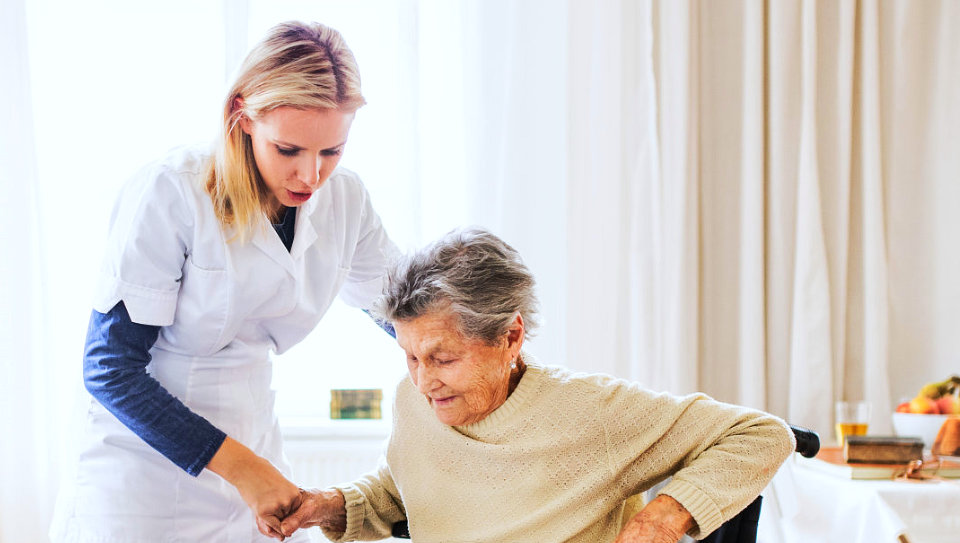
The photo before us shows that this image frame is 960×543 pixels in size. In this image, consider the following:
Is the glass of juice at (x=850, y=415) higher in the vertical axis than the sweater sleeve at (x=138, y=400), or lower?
lower

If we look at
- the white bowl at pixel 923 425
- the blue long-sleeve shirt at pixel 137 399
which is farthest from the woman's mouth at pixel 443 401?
the white bowl at pixel 923 425

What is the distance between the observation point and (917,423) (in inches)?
95.6

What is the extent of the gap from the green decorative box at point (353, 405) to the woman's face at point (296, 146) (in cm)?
151

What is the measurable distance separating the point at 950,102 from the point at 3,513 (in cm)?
323

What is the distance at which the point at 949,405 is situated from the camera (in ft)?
8.01

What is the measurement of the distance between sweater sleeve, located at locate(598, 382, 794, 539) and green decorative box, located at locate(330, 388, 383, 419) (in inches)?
62.2

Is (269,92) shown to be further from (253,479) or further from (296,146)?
(253,479)

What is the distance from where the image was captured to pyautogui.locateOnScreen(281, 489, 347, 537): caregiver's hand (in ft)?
5.03

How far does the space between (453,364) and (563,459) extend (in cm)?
25

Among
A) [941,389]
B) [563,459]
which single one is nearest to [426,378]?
[563,459]

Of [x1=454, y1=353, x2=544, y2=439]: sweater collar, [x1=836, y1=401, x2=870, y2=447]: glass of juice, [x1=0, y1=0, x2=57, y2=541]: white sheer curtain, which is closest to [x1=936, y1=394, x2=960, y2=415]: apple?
[x1=836, y1=401, x2=870, y2=447]: glass of juice

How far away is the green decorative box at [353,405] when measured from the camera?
298cm

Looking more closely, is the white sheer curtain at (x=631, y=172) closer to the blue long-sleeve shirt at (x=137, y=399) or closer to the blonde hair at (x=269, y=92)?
the blonde hair at (x=269, y=92)

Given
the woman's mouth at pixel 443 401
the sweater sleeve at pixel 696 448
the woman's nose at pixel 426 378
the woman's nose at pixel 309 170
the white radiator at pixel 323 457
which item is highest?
the woman's nose at pixel 309 170
